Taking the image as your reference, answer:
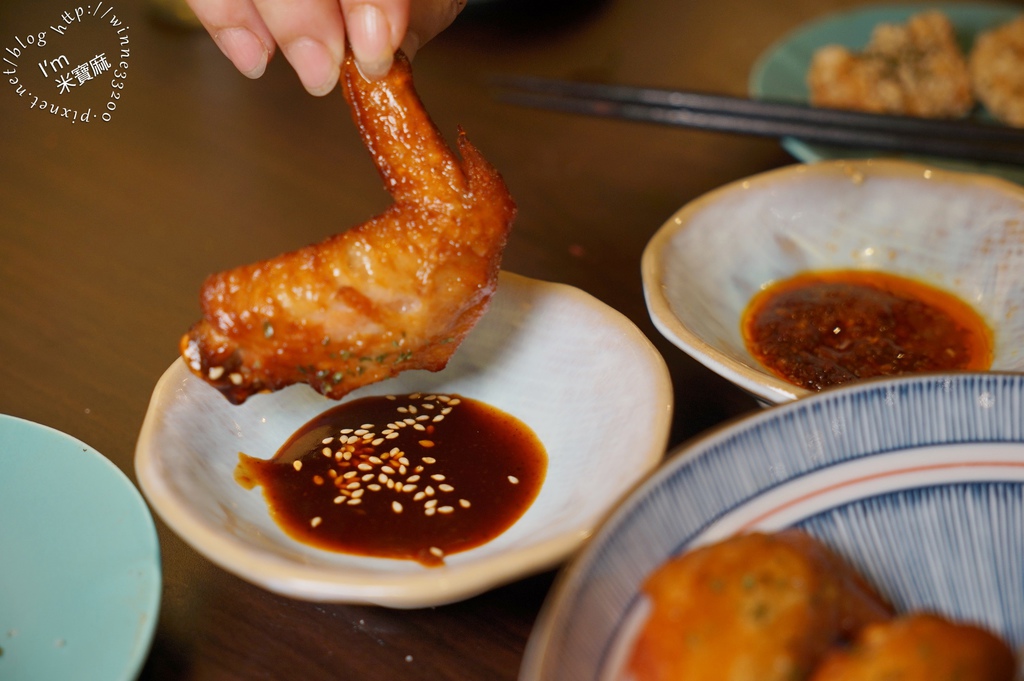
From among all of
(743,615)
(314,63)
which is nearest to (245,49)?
(314,63)

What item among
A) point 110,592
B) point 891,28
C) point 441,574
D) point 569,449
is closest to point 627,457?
point 569,449

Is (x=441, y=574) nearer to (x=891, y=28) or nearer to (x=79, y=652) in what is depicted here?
(x=79, y=652)

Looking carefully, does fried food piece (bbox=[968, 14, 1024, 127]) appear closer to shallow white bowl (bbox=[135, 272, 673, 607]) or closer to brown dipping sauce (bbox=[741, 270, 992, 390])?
brown dipping sauce (bbox=[741, 270, 992, 390])

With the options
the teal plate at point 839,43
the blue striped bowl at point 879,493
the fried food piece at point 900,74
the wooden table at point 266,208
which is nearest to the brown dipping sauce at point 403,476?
the wooden table at point 266,208

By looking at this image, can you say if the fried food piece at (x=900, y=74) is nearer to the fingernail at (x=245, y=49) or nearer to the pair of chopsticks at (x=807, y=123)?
the pair of chopsticks at (x=807, y=123)

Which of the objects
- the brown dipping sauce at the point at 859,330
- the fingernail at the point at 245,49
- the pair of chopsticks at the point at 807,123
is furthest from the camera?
the pair of chopsticks at the point at 807,123

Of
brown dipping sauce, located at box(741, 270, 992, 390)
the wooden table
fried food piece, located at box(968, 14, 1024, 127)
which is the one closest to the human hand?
the wooden table
